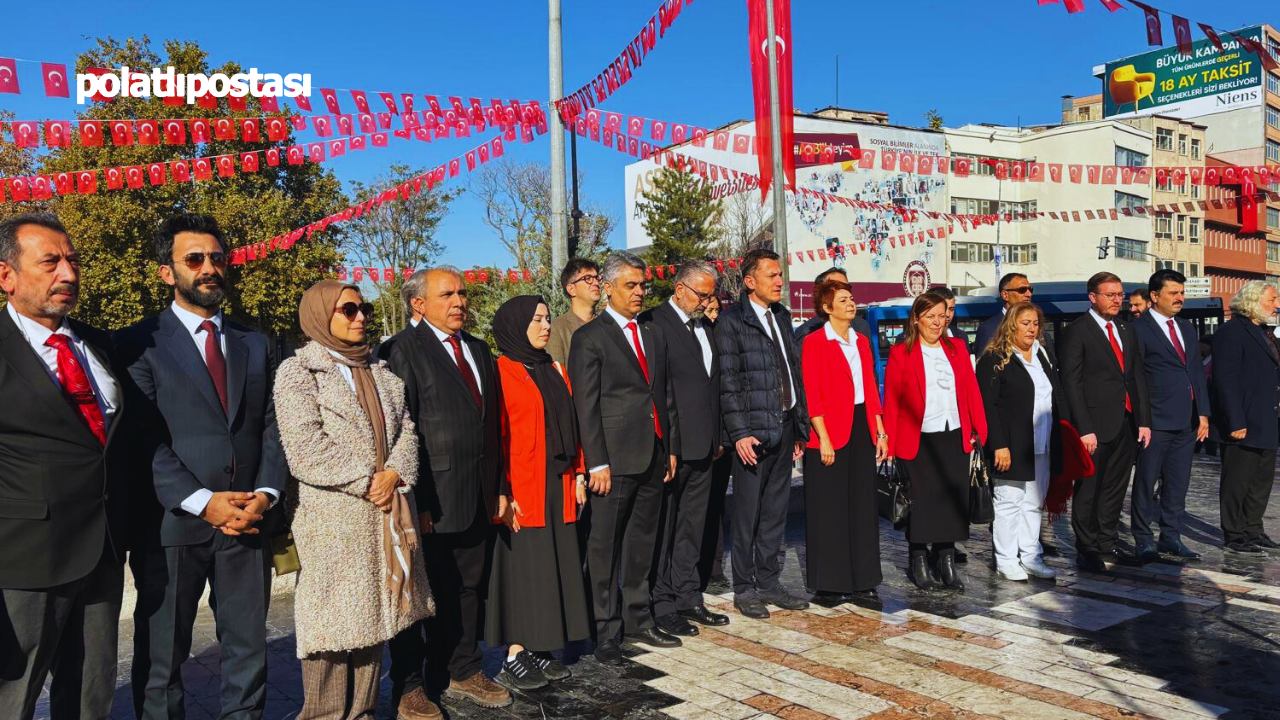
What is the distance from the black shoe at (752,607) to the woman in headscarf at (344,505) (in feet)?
8.05

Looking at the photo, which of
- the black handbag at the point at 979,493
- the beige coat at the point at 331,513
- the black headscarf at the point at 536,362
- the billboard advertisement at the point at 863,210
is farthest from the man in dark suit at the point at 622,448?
the billboard advertisement at the point at 863,210

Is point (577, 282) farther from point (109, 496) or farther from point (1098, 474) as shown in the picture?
point (1098, 474)

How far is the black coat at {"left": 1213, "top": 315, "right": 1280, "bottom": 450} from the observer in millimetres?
7594

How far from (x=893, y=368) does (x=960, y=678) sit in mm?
2384

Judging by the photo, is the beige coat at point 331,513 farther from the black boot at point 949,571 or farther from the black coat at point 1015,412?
the black coat at point 1015,412

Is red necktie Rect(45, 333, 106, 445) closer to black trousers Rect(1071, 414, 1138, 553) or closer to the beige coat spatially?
the beige coat

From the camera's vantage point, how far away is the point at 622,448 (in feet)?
16.8

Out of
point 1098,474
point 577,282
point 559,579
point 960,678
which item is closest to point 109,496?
point 559,579

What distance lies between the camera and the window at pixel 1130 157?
55219 millimetres

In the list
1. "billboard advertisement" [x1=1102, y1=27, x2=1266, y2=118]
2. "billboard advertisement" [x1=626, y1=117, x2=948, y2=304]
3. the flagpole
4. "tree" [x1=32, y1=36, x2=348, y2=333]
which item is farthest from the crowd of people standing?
"billboard advertisement" [x1=1102, y1=27, x2=1266, y2=118]

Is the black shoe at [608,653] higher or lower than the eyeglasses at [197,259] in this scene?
lower

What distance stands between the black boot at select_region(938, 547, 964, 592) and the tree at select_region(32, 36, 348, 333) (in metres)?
25.1

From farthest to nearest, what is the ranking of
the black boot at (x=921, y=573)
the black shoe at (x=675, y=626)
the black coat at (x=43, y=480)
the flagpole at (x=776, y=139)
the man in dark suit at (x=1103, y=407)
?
the flagpole at (x=776, y=139), the man in dark suit at (x=1103, y=407), the black boot at (x=921, y=573), the black shoe at (x=675, y=626), the black coat at (x=43, y=480)

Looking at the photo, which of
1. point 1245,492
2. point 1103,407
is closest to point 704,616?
point 1103,407
